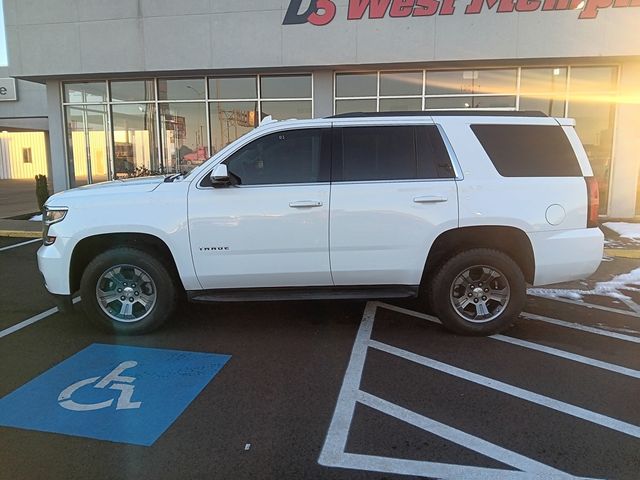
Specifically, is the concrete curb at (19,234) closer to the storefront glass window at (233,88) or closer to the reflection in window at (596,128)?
the storefront glass window at (233,88)

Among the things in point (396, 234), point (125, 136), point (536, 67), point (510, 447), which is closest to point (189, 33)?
point (125, 136)

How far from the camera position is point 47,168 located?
33.1 m

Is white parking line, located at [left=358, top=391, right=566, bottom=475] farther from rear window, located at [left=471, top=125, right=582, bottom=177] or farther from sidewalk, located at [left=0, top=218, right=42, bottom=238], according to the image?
sidewalk, located at [left=0, top=218, right=42, bottom=238]

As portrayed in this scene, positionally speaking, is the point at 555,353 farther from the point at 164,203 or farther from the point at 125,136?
the point at 125,136

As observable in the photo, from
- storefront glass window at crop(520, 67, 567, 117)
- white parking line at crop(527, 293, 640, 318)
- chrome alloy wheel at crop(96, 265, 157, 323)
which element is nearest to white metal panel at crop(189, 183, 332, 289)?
chrome alloy wheel at crop(96, 265, 157, 323)

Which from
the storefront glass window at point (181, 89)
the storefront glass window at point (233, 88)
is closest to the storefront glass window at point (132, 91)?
the storefront glass window at point (181, 89)

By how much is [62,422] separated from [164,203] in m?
2.06

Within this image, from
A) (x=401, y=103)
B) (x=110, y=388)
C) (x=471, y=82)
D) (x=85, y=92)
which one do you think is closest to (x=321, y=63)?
(x=401, y=103)

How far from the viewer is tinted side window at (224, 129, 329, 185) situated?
4934 mm

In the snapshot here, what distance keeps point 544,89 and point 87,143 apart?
11.8 m

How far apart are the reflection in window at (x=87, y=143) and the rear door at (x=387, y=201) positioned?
444 inches

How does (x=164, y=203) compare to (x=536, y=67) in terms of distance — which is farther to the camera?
(x=536, y=67)

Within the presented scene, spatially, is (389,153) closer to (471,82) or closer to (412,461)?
(412,461)

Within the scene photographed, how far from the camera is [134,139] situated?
1427cm
